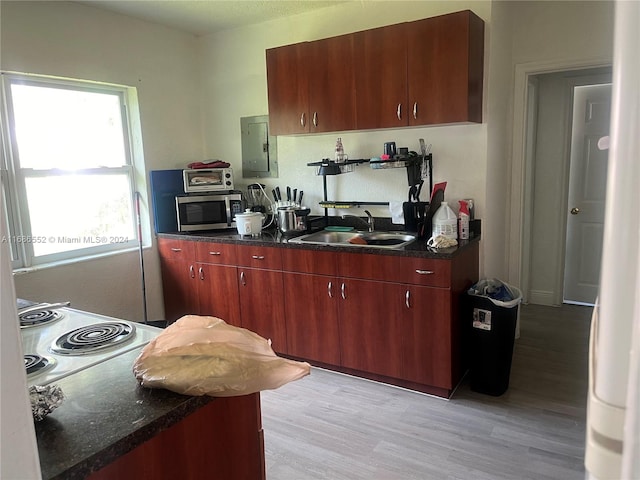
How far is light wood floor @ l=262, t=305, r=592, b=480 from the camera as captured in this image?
7.15 feet

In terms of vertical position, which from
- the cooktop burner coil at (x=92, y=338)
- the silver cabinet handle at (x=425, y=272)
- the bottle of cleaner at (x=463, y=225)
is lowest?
the silver cabinet handle at (x=425, y=272)

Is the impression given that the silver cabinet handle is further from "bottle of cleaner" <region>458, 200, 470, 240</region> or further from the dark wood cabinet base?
the dark wood cabinet base

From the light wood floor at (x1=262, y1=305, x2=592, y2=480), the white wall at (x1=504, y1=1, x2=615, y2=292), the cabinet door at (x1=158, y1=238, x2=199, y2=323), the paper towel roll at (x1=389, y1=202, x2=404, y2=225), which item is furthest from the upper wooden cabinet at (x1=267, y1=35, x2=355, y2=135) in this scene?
the light wood floor at (x1=262, y1=305, x2=592, y2=480)

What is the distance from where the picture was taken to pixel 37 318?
1.76 m

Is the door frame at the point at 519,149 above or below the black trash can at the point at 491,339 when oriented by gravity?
above

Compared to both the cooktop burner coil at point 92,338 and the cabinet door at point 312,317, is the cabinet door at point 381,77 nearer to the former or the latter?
the cabinet door at point 312,317

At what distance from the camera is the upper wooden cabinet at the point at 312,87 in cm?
313

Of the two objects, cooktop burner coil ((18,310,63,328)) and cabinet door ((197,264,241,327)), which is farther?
cabinet door ((197,264,241,327))

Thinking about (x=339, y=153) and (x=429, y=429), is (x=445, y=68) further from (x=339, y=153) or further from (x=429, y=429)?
(x=429, y=429)

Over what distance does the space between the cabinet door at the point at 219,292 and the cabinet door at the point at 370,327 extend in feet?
2.81

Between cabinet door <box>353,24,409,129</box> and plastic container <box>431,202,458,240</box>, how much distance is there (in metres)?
0.59

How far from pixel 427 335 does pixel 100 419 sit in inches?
79.5

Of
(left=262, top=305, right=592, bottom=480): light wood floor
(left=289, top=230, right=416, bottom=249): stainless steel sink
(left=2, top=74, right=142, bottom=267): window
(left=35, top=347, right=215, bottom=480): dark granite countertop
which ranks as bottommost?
(left=262, top=305, right=592, bottom=480): light wood floor

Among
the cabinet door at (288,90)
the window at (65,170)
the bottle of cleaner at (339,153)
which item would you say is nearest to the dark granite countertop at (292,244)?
the window at (65,170)
